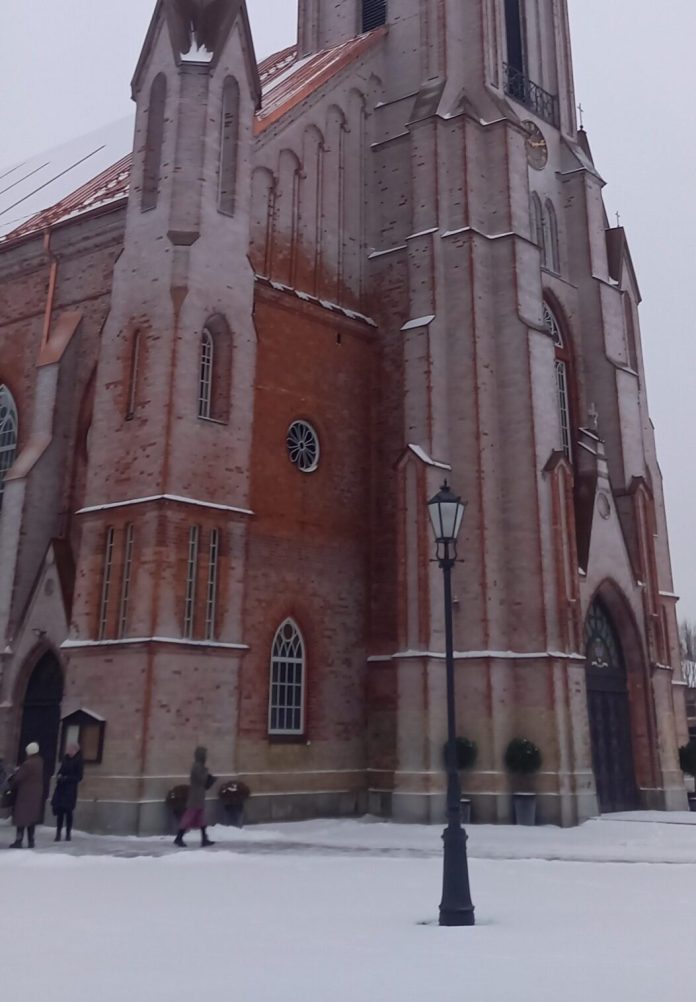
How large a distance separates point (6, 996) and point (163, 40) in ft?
66.8

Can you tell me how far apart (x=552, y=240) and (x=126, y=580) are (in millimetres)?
17099

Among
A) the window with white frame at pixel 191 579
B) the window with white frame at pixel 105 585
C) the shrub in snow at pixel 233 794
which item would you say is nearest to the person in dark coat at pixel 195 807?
the shrub in snow at pixel 233 794

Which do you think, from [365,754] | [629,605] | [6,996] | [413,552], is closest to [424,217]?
[413,552]

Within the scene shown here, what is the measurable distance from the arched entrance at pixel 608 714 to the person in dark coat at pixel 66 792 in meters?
12.5

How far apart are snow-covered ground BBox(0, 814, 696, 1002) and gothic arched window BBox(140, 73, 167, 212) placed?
13.1 m

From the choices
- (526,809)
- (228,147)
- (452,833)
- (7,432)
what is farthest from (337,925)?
(7,432)

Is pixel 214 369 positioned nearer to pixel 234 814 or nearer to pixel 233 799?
pixel 233 799

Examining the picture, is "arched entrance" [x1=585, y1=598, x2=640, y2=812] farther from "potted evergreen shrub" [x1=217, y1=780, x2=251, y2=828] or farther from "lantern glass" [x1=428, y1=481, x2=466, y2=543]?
"lantern glass" [x1=428, y1=481, x2=466, y2=543]

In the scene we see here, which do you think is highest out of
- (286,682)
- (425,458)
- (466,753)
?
(425,458)

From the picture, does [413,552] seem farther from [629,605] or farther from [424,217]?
[424,217]

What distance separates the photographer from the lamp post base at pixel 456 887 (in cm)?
885

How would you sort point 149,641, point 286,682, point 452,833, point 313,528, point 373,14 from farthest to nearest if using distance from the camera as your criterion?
1. point 373,14
2. point 313,528
3. point 286,682
4. point 149,641
5. point 452,833

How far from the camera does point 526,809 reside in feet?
65.8

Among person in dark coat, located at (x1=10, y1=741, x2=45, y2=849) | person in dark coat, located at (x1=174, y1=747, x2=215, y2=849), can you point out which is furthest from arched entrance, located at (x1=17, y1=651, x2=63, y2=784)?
person in dark coat, located at (x1=174, y1=747, x2=215, y2=849)
